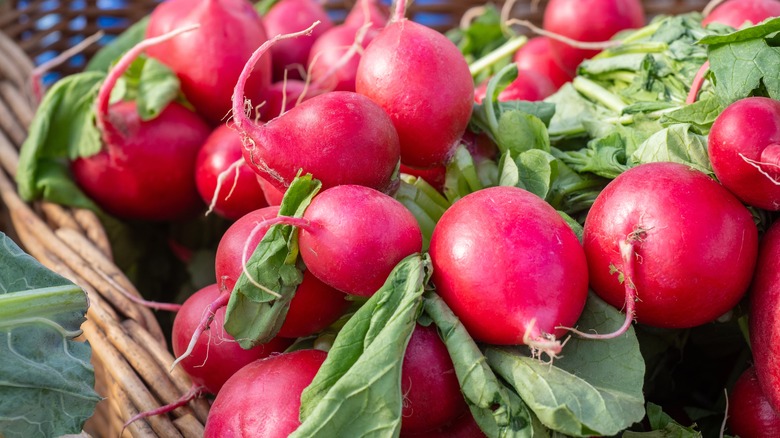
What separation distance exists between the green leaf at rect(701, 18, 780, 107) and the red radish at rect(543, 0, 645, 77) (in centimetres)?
77

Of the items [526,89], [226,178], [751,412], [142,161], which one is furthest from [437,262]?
[142,161]

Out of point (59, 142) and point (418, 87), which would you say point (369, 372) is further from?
point (59, 142)

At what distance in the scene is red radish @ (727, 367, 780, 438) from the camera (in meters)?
1.08

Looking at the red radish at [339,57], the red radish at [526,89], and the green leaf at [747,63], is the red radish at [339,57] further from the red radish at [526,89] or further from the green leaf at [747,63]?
the green leaf at [747,63]

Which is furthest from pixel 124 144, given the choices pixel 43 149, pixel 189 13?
pixel 189 13

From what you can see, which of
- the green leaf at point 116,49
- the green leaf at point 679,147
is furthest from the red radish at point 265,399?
the green leaf at point 116,49

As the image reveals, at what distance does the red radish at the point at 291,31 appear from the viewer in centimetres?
194

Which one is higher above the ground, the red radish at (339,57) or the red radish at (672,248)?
the red radish at (672,248)

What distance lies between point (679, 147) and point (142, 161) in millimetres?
1123

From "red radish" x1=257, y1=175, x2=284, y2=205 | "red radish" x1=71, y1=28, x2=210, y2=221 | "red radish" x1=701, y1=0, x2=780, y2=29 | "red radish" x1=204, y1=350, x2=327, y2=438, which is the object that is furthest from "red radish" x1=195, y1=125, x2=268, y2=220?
"red radish" x1=701, y1=0, x2=780, y2=29

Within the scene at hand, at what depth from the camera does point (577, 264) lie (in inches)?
38.1

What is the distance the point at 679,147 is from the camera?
1.15 meters

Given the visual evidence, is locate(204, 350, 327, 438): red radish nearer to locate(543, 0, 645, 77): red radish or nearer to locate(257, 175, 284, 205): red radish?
locate(257, 175, 284, 205): red radish

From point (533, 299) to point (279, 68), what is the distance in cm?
123
